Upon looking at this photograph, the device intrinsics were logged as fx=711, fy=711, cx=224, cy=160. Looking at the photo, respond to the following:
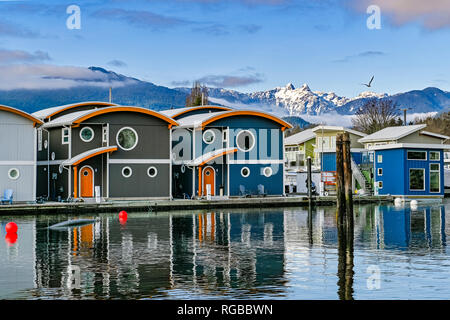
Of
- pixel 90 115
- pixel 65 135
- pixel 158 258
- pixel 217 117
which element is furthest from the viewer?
pixel 217 117

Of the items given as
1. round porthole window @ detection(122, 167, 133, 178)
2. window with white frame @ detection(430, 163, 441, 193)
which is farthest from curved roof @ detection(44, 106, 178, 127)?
window with white frame @ detection(430, 163, 441, 193)

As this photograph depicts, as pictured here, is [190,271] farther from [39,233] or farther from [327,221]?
[327,221]

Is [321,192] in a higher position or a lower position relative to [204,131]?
lower

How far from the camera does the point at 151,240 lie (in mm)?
31031

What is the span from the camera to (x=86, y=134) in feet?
166

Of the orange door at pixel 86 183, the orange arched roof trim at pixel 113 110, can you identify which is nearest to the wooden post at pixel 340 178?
the orange arched roof trim at pixel 113 110

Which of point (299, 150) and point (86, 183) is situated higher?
point (299, 150)

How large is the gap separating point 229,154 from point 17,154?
1630 centimetres

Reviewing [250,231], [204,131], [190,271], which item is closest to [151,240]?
[250,231]

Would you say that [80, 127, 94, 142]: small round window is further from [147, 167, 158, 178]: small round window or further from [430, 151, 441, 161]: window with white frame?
[430, 151, 441, 161]: window with white frame

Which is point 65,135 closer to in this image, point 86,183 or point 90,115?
point 90,115

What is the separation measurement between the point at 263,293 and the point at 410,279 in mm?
4894

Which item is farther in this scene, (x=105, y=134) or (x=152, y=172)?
(x=152, y=172)

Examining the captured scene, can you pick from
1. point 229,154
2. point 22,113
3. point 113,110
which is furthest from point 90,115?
point 229,154
